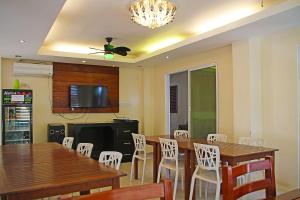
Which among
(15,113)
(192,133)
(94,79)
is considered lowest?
(192,133)

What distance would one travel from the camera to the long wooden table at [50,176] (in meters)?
1.83

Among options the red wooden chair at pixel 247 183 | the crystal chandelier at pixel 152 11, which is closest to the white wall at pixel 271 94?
the crystal chandelier at pixel 152 11

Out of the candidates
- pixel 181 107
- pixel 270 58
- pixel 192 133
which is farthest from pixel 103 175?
pixel 181 107

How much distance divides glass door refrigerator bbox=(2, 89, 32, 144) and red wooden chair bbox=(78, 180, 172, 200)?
5271 millimetres

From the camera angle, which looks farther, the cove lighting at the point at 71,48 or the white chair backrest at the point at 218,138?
the cove lighting at the point at 71,48

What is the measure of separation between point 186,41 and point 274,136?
2253 millimetres

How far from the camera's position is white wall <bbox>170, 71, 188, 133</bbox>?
250 inches

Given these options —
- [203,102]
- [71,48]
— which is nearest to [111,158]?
[203,102]

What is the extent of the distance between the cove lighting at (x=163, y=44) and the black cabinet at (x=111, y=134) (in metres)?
1.86

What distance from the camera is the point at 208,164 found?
10.8ft

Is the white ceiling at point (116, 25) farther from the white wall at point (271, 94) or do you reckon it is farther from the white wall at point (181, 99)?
the white wall at point (181, 99)

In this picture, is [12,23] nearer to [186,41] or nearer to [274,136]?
[186,41]

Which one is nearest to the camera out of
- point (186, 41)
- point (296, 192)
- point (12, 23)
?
point (296, 192)

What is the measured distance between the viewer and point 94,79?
22.6ft
